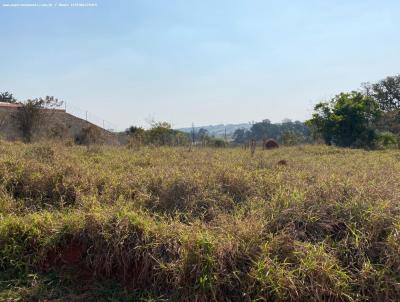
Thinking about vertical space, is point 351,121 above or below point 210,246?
above

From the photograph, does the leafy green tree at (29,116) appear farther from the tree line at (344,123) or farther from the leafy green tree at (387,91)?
the leafy green tree at (387,91)

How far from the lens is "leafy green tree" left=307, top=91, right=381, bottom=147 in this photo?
63.8 feet

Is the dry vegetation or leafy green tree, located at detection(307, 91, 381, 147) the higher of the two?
leafy green tree, located at detection(307, 91, 381, 147)

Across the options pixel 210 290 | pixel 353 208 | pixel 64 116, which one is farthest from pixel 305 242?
pixel 64 116

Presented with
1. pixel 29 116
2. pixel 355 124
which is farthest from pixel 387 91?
pixel 29 116

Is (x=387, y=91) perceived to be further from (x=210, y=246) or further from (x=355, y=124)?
(x=210, y=246)

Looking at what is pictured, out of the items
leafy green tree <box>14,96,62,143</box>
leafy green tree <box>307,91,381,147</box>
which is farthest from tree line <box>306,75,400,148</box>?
leafy green tree <box>14,96,62,143</box>

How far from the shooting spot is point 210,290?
2.70 metres

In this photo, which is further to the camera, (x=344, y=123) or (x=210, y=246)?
(x=344, y=123)

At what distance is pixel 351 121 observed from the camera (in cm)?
1955

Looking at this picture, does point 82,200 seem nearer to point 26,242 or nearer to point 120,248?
point 26,242

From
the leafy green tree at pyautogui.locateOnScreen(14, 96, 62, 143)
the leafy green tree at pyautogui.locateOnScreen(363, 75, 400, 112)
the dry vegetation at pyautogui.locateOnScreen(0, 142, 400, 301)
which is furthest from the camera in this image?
the leafy green tree at pyautogui.locateOnScreen(363, 75, 400, 112)

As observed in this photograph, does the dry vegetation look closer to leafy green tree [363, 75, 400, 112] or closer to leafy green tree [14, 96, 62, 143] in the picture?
leafy green tree [14, 96, 62, 143]

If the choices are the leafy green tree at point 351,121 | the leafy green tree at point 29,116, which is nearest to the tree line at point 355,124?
the leafy green tree at point 351,121
